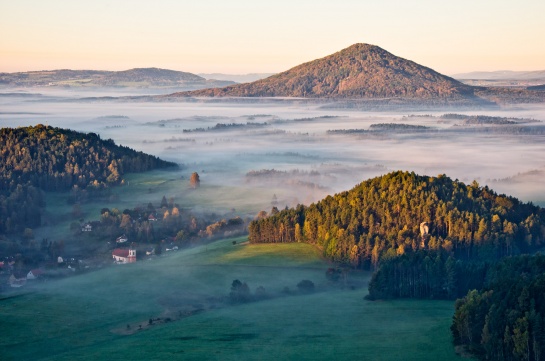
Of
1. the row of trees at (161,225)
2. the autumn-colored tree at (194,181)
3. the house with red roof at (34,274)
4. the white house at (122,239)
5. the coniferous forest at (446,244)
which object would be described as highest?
the coniferous forest at (446,244)

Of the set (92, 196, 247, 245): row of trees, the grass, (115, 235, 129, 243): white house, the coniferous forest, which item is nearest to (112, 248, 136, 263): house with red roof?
(115, 235, 129, 243): white house

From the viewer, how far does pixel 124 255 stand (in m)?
85.1

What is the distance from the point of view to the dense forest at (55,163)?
121 meters

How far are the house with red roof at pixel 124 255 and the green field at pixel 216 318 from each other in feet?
27.8

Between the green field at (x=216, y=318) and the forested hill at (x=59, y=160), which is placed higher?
the forested hill at (x=59, y=160)

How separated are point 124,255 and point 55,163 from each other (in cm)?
4841

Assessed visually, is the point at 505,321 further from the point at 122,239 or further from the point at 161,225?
the point at 161,225

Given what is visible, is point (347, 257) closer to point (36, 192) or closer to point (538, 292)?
point (538, 292)

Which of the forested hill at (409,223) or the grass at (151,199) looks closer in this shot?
the forested hill at (409,223)

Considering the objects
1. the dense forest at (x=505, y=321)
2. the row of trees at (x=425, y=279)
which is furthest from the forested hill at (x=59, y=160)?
the dense forest at (x=505, y=321)

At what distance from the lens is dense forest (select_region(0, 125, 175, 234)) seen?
121m

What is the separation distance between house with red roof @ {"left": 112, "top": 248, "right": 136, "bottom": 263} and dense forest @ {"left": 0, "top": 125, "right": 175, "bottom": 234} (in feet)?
98.6

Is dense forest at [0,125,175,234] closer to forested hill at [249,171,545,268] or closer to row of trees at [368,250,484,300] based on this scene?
forested hill at [249,171,545,268]

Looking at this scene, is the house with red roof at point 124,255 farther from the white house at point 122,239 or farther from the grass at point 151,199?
the grass at point 151,199
